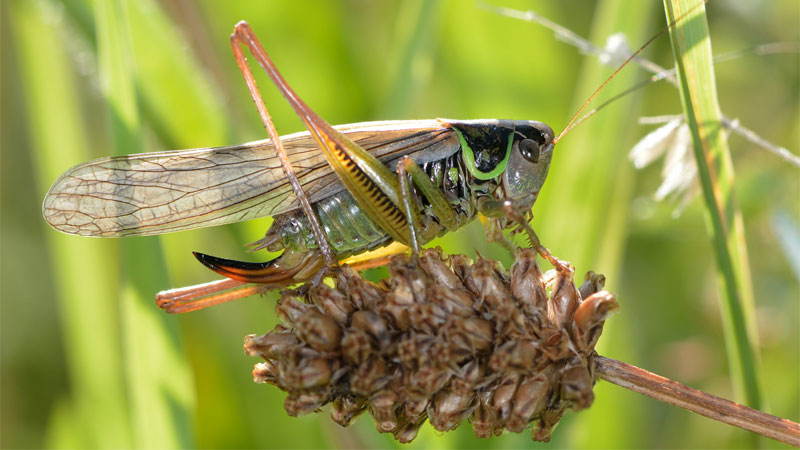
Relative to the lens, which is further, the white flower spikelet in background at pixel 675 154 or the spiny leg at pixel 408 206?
the spiny leg at pixel 408 206

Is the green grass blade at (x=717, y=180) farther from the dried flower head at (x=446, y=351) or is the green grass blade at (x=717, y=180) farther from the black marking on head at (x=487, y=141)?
the black marking on head at (x=487, y=141)

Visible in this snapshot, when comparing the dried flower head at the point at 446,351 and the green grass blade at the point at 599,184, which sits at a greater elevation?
the green grass blade at the point at 599,184

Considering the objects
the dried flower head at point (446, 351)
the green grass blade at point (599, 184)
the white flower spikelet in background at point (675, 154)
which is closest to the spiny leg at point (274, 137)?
the dried flower head at point (446, 351)

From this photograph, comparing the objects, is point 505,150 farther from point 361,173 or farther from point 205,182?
point 205,182

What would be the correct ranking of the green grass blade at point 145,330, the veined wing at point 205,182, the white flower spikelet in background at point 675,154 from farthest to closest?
the veined wing at point 205,182 → the green grass blade at point 145,330 → the white flower spikelet in background at point 675,154

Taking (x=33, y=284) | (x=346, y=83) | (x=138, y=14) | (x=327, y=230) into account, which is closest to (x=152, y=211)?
(x=327, y=230)

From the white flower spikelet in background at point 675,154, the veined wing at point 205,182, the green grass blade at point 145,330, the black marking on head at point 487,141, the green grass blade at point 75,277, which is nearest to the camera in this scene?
the white flower spikelet in background at point 675,154

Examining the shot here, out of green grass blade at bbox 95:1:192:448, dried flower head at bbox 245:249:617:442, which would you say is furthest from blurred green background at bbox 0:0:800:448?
dried flower head at bbox 245:249:617:442

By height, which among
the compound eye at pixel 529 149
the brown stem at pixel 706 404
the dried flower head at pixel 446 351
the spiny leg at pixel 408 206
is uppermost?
the compound eye at pixel 529 149
